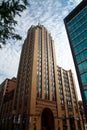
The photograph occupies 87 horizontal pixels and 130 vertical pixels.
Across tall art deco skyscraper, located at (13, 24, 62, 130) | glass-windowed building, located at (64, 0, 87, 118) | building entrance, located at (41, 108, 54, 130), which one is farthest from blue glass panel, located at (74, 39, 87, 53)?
building entrance, located at (41, 108, 54, 130)

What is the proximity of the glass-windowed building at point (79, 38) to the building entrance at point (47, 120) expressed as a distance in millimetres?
24298

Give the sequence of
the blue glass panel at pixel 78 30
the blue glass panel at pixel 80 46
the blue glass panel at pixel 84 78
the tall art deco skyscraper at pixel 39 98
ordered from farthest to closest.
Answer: the tall art deco skyscraper at pixel 39 98 → the blue glass panel at pixel 78 30 → the blue glass panel at pixel 80 46 → the blue glass panel at pixel 84 78

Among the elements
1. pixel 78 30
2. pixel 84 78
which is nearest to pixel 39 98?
pixel 84 78

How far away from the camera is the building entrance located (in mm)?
45822

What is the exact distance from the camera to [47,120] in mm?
47875

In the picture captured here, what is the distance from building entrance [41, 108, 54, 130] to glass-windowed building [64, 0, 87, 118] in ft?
79.7

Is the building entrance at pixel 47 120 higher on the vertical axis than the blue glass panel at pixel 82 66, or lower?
lower

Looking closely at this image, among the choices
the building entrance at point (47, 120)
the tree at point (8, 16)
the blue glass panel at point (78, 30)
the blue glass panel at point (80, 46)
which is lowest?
the building entrance at point (47, 120)

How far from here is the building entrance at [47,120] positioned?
150ft

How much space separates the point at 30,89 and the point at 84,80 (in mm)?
24239

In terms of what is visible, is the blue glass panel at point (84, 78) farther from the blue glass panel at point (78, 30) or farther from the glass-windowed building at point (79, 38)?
the blue glass panel at point (78, 30)

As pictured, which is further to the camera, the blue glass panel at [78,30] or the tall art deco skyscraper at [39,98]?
the tall art deco skyscraper at [39,98]

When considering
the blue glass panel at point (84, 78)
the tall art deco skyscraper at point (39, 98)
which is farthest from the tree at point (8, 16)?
the tall art deco skyscraper at point (39, 98)

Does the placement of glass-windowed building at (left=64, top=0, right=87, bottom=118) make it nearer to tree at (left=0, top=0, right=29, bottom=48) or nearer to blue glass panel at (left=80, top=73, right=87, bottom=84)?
blue glass panel at (left=80, top=73, right=87, bottom=84)
